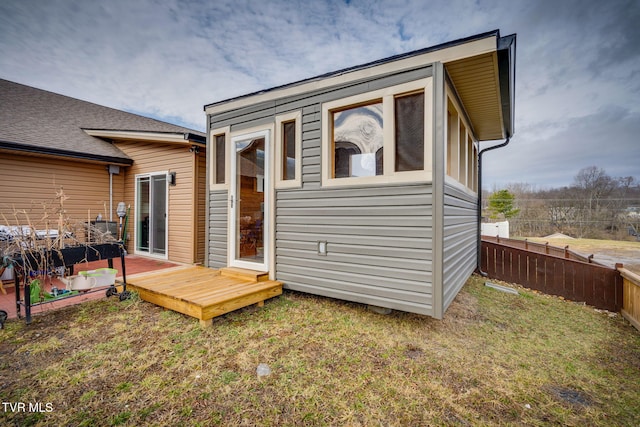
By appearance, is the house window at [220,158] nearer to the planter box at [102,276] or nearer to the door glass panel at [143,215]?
the planter box at [102,276]

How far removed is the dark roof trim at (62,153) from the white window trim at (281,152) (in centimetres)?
498

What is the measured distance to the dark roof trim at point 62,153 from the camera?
522 centimetres

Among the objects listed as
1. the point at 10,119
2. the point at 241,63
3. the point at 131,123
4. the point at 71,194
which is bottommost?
the point at 71,194

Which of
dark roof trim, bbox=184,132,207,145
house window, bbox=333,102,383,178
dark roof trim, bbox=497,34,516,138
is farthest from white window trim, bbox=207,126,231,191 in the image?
dark roof trim, bbox=497,34,516,138

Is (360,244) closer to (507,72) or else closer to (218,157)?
(507,72)

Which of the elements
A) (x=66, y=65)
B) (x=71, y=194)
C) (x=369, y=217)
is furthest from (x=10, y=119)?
(x=369, y=217)

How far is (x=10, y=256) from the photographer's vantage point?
9.15 ft

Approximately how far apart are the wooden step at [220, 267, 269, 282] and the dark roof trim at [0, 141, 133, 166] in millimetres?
4622

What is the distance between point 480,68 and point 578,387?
130 inches

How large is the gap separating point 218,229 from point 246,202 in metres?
0.77

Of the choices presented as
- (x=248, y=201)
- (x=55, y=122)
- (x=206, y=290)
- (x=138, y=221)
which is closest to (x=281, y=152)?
(x=248, y=201)

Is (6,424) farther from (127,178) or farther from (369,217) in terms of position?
(127,178)

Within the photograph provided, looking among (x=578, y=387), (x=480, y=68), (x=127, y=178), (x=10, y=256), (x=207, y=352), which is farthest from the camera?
(x=127, y=178)

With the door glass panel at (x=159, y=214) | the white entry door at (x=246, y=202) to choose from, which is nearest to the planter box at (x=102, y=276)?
the white entry door at (x=246, y=202)
